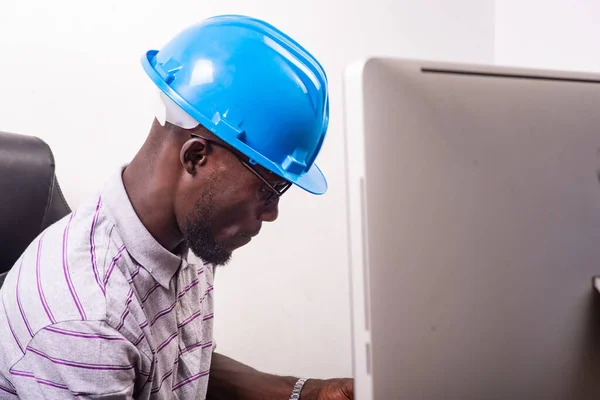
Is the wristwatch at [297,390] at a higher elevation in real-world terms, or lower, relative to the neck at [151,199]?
lower

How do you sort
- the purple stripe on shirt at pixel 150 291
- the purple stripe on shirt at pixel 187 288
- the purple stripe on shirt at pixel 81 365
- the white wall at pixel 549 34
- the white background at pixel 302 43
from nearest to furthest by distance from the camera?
the purple stripe on shirt at pixel 81 365 → the purple stripe on shirt at pixel 150 291 → the purple stripe on shirt at pixel 187 288 → the white wall at pixel 549 34 → the white background at pixel 302 43

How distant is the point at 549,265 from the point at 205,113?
1.65 feet

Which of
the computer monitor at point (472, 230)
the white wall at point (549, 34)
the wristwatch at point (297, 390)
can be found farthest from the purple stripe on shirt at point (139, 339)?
the white wall at point (549, 34)

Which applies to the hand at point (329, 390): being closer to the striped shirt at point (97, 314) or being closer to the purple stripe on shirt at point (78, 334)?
the striped shirt at point (97, 314)

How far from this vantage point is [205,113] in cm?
81

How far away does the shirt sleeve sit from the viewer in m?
0.75

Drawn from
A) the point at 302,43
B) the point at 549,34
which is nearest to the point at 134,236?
the point at 302,43

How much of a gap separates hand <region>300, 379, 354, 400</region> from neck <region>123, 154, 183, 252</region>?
385mm

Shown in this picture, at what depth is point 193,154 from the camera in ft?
2.80

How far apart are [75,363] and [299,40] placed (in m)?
1.00

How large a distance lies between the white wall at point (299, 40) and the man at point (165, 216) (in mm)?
548

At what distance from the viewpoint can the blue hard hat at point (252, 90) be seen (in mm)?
805

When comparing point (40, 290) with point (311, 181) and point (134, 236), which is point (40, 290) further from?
point (311, 181)

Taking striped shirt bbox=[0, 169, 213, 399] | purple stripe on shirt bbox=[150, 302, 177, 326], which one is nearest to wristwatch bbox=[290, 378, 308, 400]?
striped shirt bbox=[0, 169, 213, 399]
